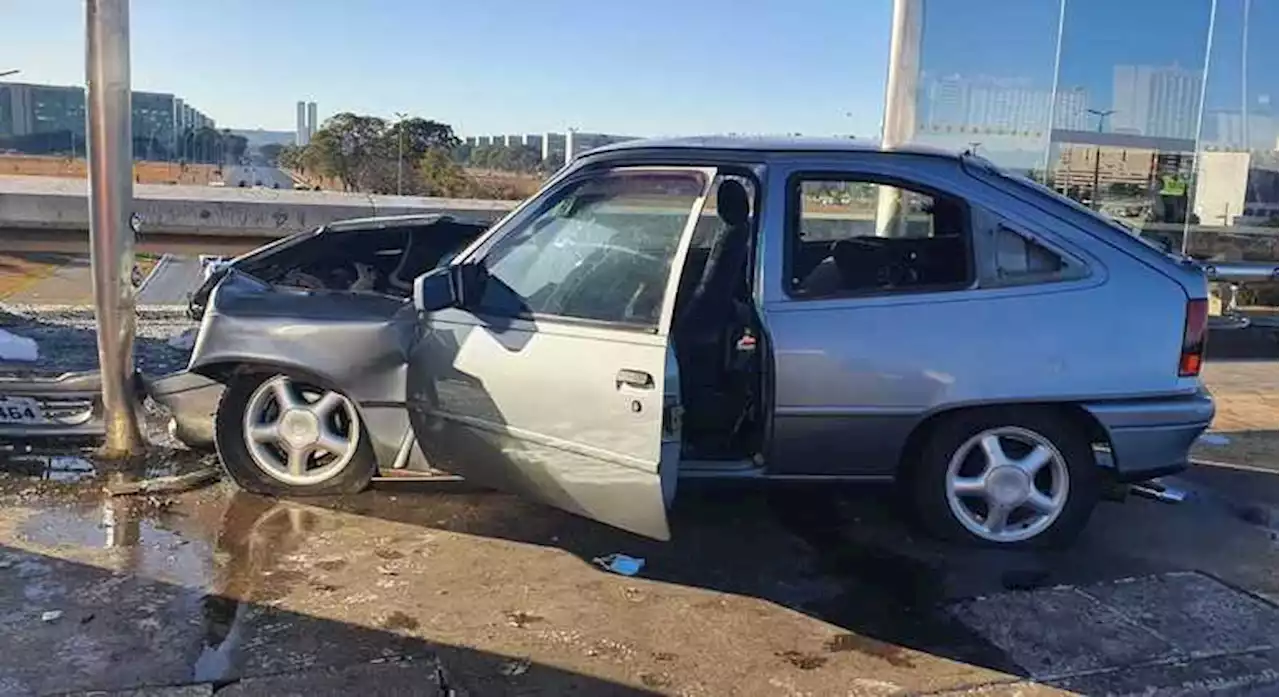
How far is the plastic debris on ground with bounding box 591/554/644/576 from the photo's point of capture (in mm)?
4535

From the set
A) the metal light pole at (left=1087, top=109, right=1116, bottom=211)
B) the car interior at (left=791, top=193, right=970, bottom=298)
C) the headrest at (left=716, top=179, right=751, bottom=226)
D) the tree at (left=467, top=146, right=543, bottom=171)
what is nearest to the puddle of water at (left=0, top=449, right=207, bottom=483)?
the headrest at (left=716, top=179, right=751, bottom=226)

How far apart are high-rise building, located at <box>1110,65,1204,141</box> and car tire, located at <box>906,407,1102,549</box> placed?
27.0 ft

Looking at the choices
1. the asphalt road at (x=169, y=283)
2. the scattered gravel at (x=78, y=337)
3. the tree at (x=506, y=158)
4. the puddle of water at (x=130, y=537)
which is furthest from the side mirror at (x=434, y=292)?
the tree at (x=506, y=158)

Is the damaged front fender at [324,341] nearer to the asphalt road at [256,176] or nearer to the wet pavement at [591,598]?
the wet pavement at [591,598]

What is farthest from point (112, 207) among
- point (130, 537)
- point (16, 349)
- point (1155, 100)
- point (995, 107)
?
point (1155, 100)

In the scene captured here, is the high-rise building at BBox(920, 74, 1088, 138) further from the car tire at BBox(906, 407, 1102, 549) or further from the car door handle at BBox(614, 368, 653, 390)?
the car door handle at BBox(614, 368, 653, 390)

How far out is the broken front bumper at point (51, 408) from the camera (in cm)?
575

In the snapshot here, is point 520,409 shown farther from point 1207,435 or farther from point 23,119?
point 23,119

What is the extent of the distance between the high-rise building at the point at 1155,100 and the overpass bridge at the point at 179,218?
667 cm

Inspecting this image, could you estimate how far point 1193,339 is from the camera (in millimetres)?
4656

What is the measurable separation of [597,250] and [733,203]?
0.63 m

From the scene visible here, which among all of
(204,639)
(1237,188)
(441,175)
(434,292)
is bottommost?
(204,639)

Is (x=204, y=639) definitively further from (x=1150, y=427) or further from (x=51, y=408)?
(x=1150, y=427)

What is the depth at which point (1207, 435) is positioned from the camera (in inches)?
286
